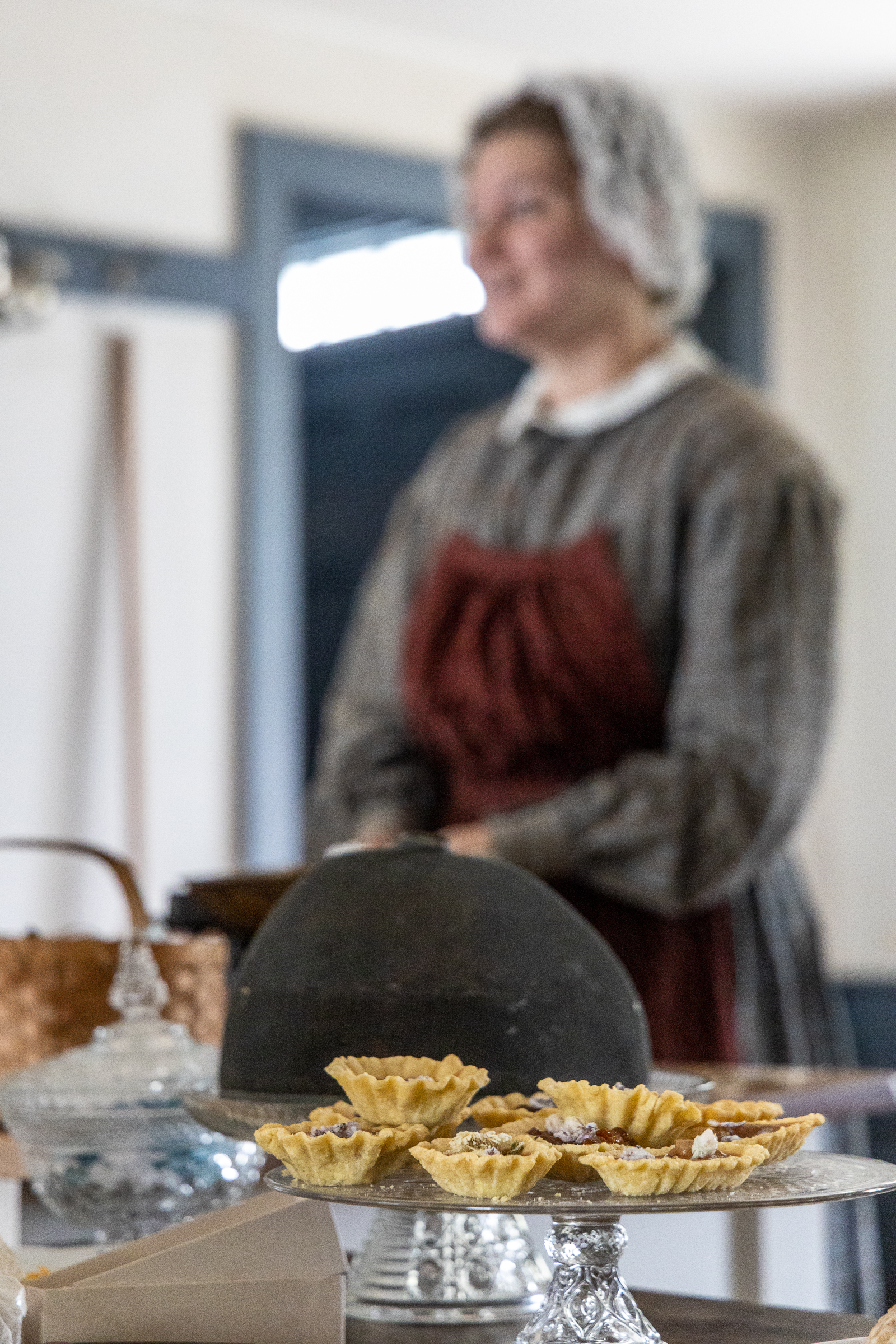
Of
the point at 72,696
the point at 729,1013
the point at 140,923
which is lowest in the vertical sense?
the point at 729,1013

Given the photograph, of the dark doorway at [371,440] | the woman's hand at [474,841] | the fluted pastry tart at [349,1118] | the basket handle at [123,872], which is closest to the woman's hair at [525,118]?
the woman's hand at [474,841]

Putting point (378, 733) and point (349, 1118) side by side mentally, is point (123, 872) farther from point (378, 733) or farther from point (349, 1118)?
point (378, 733)

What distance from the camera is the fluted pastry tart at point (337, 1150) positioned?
2.25 feet

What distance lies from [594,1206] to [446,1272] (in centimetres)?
29

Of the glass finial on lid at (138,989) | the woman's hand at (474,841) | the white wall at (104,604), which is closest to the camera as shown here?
the glass finial on lid at (138,989)

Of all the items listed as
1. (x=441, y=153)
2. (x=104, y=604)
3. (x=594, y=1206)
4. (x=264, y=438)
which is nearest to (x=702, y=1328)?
(x=594, y=1206)

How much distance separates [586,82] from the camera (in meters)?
1.98

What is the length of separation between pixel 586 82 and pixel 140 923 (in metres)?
1.16

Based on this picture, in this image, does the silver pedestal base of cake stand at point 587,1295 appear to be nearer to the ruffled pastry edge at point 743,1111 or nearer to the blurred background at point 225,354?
the ruffled pastry edge at point 743,1111

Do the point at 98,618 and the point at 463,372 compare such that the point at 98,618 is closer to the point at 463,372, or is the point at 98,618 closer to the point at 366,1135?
the point at 463,372

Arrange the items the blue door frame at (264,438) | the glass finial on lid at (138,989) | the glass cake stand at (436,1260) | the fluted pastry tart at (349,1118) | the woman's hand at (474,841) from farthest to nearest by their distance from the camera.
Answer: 1. the blue door frame at (264,438)
2. the woman's hand at (474,841)
3. the glass finial on lid at (138,989)
4. the glass cake stand at (436,1260)
5. the fluted pastry tart at (349,1118)

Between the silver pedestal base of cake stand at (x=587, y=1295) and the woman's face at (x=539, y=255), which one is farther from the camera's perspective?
the woman's face at (x=539, y=255)

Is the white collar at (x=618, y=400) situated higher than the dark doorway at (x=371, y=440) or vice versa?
the dark doorway at (x=371, y=440)

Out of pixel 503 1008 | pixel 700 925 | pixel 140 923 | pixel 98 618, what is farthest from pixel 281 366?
pixel 503 1008
